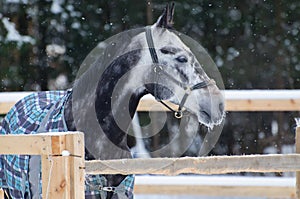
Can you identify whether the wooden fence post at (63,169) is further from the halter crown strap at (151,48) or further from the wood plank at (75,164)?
the halter crown strap at (151,48)

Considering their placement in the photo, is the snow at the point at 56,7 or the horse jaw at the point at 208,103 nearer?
the horse jaw at the point at 208,103

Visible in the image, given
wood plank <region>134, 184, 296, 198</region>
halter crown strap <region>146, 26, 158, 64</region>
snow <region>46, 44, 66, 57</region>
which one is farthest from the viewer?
snow <region>46, 44, 66, 57</region>

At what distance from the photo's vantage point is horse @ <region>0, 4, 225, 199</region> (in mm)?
2752

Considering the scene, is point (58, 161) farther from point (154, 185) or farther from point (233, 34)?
point (233, 34)

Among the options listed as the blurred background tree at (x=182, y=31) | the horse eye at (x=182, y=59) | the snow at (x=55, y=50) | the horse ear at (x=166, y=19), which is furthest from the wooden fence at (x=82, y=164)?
the snow at (x=55, y=50)

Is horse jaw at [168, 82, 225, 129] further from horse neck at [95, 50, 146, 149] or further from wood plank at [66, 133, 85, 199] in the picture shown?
wood plank at [66, 133, 85, 199]

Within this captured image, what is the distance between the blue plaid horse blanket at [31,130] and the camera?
274 centimetres

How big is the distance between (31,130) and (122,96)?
0.44 m

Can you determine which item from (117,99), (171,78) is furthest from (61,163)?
(171,78)

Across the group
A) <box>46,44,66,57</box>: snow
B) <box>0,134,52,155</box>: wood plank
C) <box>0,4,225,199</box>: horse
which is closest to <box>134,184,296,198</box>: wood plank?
<box>0,4,225,199</box>: horse

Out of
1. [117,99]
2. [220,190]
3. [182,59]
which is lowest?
[220,190]

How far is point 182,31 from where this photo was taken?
27.1ft

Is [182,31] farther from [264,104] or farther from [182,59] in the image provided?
[182,59]

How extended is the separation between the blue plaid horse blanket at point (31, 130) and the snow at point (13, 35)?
5.11m
